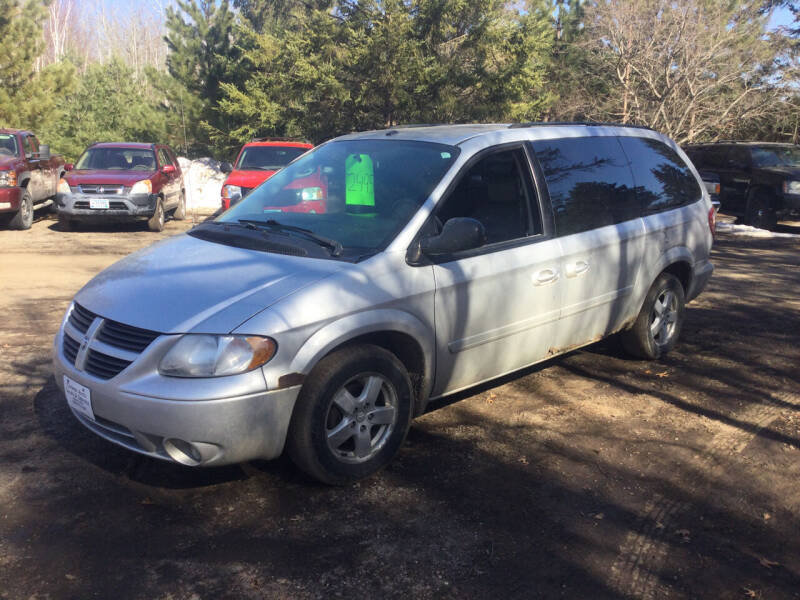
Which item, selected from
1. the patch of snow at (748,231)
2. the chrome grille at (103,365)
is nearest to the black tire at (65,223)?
the chrome grille at (103,365)

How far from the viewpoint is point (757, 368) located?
19.6ft

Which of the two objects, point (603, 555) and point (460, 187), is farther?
point (460, 187)

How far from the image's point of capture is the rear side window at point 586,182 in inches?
195

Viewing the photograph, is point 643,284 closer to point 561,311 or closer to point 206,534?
point 561,311

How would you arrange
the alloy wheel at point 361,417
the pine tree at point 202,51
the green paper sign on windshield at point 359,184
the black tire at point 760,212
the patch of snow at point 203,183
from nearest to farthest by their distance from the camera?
the alloy wheel at point 361,417, the green paper sign on windshield at point 359,184, the black tire at point 760,212, the patch of snow at point 203,183, the pine tree at point 202,51

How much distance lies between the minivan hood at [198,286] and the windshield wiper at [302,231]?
0.17 meters

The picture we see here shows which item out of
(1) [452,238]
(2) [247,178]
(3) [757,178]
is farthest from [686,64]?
(1) [452,238]

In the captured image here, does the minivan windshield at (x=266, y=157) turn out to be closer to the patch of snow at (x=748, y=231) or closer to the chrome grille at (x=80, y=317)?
the patch of snow at (x=748, y=231)

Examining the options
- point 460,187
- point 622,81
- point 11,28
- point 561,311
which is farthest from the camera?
point 11,28

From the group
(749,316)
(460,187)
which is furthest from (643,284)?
(749,316)

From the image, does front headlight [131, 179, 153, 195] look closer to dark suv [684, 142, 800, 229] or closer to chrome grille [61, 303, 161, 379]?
chrome grille [61, 303, 161, 379]

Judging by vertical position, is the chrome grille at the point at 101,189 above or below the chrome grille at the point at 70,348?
above

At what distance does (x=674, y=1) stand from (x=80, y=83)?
17180mm

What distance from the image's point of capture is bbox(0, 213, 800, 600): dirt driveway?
3.10 m
